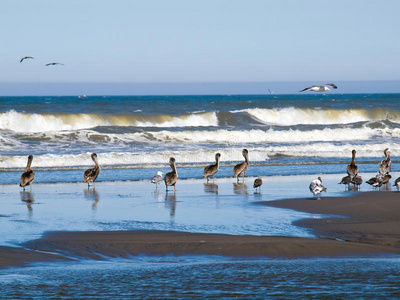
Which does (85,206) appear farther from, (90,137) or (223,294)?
(90,137)

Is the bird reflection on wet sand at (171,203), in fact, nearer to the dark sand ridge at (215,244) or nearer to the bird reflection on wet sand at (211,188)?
the bird reflection on wet sand at (211,188)

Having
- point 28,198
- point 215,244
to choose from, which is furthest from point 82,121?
point 215,244

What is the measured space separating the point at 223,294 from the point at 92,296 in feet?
4.30

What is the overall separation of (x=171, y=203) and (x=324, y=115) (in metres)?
47.5

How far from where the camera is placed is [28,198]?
1448 cm

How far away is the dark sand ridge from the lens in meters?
8.44

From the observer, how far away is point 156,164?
2425cm

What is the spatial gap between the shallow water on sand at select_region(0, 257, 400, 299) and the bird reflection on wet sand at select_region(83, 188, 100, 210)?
5.46 m

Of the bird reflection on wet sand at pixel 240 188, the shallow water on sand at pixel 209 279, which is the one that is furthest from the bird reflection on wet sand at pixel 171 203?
the shallow water on sand at pixel 209 279

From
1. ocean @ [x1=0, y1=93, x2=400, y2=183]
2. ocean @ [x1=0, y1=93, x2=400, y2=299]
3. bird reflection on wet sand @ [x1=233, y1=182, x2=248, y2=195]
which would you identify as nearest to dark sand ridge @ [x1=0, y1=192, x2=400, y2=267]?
ocean @ [x1=0, y1=93, x2=400, y2=299]

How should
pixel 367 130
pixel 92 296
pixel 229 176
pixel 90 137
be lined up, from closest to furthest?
1. pixel 92 296
2. pixel 229 176
3. pixel 90 137
4. pixel 367 130

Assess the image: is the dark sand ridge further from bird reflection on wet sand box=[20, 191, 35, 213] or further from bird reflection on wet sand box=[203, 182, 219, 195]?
bird reflection on wet sand box=[203, 182, 219, 195]

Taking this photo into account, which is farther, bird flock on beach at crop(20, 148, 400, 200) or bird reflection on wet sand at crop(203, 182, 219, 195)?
bird flock on beach at crop(20, 148, 400, 200)

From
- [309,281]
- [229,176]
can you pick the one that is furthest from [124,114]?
[309,281]
